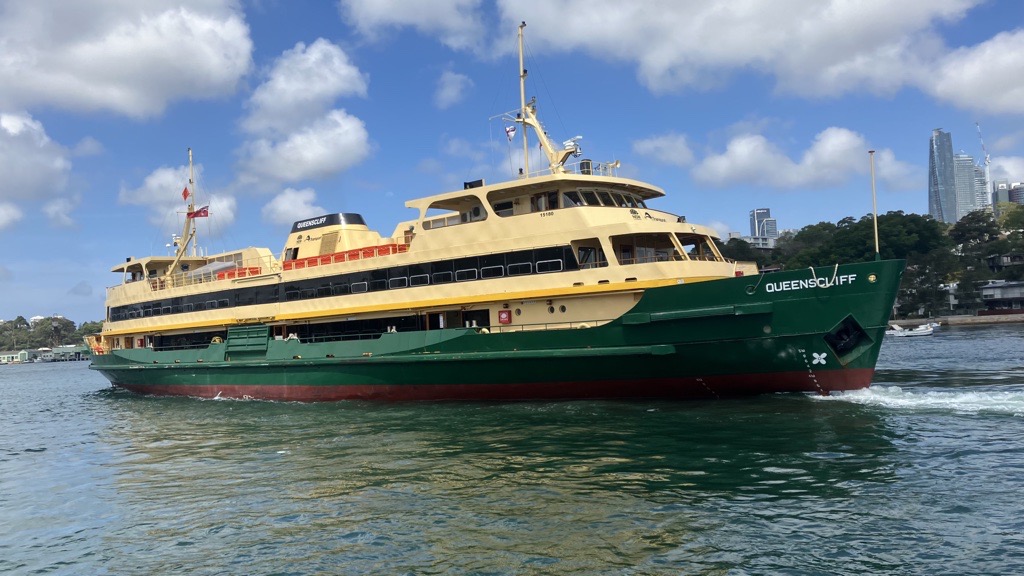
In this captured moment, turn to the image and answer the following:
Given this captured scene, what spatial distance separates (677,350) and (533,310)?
4174 millimetres

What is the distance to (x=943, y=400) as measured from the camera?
49.2 ft

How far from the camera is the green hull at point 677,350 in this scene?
14.8 metres

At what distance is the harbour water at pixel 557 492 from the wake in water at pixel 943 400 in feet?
0.26

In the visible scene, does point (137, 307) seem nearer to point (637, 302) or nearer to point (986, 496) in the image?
point (637, 302)

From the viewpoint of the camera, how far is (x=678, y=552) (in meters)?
7.04

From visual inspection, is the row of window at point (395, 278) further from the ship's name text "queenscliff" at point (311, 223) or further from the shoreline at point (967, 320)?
the shoreline at point (967, 320)

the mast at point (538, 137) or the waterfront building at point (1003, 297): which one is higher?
the mast at point (538, 137)

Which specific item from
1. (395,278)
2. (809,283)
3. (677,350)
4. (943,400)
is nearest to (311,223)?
(395,278)

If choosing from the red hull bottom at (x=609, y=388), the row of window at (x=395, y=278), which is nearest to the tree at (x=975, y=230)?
the red hull bottom at (x=609, y=388)

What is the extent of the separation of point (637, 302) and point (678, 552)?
994cm

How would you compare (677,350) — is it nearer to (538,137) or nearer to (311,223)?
(538,137)

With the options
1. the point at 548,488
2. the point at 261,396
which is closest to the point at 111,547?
the point at 548,488

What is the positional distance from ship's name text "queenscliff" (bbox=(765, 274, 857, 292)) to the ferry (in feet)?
0.16

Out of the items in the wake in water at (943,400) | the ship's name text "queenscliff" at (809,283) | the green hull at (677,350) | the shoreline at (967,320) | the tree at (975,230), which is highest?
the tree at (975,230)
